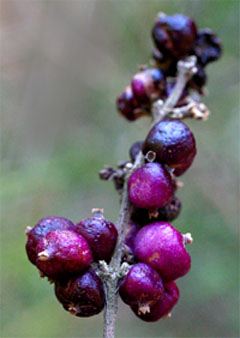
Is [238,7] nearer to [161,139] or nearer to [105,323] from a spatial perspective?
[161,139]

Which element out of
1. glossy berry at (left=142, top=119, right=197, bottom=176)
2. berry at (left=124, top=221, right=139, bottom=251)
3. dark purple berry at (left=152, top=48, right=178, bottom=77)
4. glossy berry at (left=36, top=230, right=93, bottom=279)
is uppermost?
dark purple berry at (left=152, top=48, right=178, bottom=77)

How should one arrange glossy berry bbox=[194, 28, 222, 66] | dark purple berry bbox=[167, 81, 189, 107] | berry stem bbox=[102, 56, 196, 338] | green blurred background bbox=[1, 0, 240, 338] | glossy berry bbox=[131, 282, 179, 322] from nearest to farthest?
berry stem bbox=[102, 56, 196, 338], glossy berry bbox=[131, 282, 179, 322], dark purple berry bbox=[167, 81, 189, 107], glossy berry bbox=[194, 28, 222, 66], green blurred background bbox=[1, 0, 240, 338]

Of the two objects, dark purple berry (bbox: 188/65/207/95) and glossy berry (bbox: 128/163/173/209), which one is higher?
dark purple berry (bbox: 188/65/207/95)

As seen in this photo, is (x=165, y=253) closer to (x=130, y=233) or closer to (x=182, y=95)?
(x=130, y=233)

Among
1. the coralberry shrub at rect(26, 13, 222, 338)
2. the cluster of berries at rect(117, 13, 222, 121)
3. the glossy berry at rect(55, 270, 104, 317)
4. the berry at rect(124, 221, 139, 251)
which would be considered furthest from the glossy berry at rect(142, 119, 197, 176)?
the cluster of berries at rect(117, 13, 222, 121)

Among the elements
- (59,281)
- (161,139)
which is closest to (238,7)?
(161,139)

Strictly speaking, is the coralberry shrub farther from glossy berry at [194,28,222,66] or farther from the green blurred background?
the green blurred background
